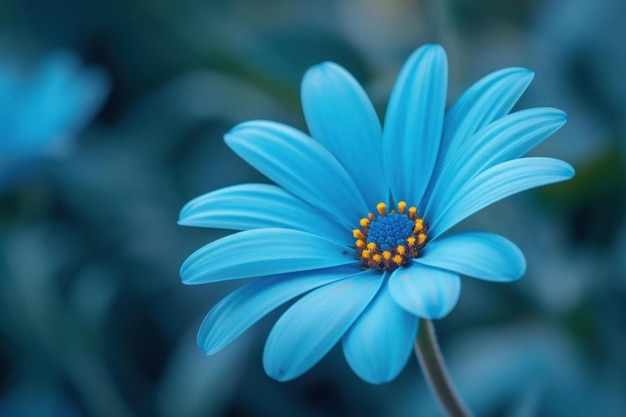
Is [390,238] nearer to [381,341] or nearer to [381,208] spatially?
[381,208]

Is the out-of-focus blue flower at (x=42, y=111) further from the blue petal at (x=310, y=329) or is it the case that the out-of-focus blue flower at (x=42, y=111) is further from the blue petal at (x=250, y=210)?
the blue petal at (x=310, y=329)

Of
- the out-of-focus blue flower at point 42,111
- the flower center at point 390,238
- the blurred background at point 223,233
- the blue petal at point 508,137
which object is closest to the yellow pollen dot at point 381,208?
the flower center at point 390,238

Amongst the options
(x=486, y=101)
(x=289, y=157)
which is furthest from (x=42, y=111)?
(x=486, y=101)

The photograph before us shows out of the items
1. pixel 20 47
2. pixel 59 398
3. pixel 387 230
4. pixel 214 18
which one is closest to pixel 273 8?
pixel 214 18

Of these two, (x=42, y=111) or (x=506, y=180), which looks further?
(x=42, y=111)

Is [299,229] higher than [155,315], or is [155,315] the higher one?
[299,229]

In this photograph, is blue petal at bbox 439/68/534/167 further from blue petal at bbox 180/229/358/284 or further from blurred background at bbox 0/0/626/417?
blurred background at bbox 0/0/626/417

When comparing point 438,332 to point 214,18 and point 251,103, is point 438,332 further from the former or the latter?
point 214,18
